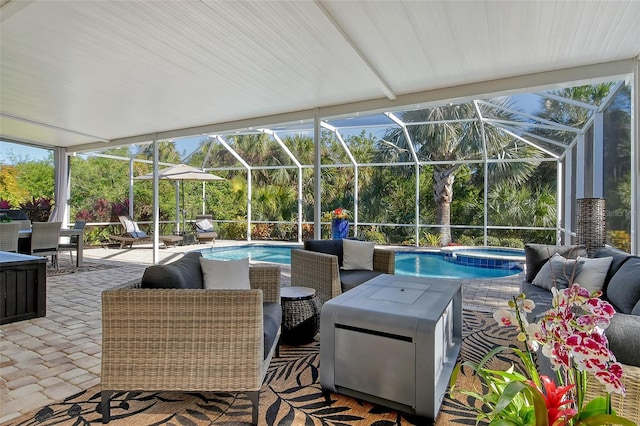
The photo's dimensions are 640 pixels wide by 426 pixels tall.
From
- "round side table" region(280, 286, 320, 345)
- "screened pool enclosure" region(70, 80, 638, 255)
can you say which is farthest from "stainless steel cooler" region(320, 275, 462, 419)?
"screened pool enclosure" region(70, 80, 638, 255)

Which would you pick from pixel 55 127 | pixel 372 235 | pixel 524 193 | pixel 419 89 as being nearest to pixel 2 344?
pixel 419 89

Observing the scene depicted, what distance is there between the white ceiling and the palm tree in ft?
16.8

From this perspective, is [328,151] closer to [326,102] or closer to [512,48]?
[326,102]

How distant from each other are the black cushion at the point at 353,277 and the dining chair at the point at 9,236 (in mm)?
5583

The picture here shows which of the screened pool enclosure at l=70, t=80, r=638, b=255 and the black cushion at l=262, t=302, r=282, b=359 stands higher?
the screened pool enclosure at l=70, t=80, r=638, b=255

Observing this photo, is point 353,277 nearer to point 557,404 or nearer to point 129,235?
point 557,404

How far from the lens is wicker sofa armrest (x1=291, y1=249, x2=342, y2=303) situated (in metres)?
3.86

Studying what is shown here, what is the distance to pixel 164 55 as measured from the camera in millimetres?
4090

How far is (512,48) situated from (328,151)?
9131 millimetres

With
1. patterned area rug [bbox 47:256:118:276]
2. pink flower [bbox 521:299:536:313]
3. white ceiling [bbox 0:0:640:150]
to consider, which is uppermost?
white ceiling [bbox 0:0:640:150]

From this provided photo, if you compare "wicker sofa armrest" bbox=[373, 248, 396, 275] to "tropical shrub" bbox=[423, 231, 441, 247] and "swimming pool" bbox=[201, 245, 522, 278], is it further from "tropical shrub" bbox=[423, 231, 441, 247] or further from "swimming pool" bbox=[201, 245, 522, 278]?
"tropical shrub" bbox=[423, 231, 441, 247]

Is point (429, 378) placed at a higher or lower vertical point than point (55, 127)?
lower

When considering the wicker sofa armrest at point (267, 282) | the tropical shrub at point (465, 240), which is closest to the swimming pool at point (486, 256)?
the tropical shrub at point (465, 240)

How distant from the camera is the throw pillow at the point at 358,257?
4570 mm
